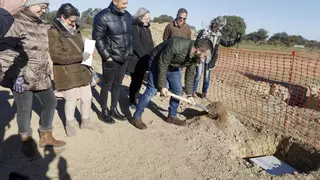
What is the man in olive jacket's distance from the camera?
383 cm

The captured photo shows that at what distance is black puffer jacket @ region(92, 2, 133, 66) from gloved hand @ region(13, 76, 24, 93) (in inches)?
54.7

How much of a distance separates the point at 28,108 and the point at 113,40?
5.26ft

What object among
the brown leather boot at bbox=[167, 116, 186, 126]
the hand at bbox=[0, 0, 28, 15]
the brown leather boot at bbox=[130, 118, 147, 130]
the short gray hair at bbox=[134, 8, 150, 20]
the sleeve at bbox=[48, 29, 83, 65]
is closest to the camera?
the hand at bbox=[0, 0, 28, 15]

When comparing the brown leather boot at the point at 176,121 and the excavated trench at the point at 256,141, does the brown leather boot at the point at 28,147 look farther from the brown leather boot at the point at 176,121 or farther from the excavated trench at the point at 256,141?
the excavated trench at the point at 256,141

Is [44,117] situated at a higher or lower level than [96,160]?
higher

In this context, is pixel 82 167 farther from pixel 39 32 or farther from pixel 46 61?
pixel 39 32

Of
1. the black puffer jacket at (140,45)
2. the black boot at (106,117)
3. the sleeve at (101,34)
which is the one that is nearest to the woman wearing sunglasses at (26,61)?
the sleeve at (101,34)

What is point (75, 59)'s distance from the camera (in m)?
3.68

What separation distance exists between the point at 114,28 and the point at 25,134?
1876mm

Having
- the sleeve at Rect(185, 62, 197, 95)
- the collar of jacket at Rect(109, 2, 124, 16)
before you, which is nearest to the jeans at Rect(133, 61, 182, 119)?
the sleeve at Rect(185, 62, 197, 95)

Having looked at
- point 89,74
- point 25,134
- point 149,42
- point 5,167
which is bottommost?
point 5,167

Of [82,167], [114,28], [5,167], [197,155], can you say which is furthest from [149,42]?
[5,167]

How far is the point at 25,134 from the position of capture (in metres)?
3.40

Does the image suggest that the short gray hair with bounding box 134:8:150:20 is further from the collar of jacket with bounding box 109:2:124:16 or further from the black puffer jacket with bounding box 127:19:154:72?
the collar of jacket with bounding box 109:2:124:16
